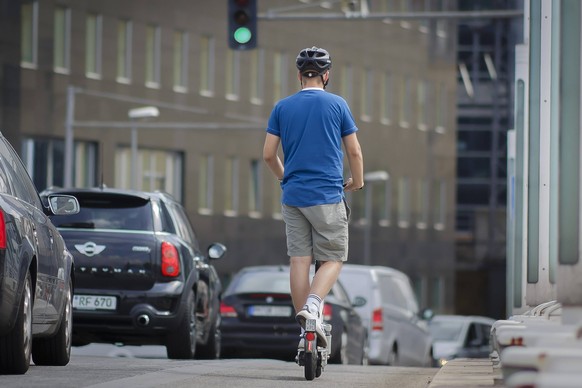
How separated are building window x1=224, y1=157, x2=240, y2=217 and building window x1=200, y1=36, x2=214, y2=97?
3.21 m

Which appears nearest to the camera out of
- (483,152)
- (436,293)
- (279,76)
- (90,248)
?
(90,248)

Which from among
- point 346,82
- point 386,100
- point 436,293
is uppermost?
point 346,82

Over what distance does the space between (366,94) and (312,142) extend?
63129mm

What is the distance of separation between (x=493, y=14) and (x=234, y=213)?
129ft

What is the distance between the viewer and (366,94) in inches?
2933

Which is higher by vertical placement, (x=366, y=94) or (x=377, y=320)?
(x=366, y=94)

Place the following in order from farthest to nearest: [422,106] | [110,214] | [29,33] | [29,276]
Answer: [422,106]
[29,33]
[110,214]
[29,276]

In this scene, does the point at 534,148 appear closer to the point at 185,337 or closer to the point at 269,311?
the point at 185,337

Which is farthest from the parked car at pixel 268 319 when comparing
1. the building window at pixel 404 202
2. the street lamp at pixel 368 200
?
the building window at pixel 404 202

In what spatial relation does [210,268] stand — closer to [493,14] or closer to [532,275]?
[532,275]

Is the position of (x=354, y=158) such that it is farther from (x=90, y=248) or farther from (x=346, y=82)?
(x=346, y=82)

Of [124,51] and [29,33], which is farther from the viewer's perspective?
[124,51]

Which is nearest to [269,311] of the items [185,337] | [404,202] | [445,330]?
[185,337]

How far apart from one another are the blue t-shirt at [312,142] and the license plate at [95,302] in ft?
17.6
